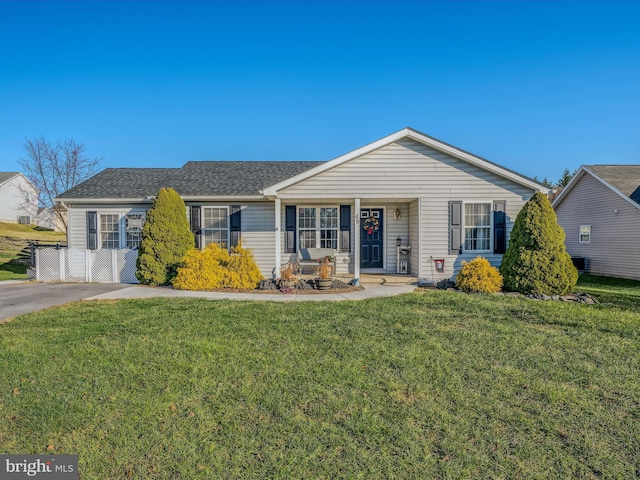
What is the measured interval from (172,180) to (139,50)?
6427 millimetres

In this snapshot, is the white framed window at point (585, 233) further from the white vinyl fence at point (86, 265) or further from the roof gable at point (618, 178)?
the white vinyl fence at point (86, 265)

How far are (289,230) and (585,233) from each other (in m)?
14.0

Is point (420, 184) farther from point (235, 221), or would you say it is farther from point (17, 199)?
point (17, 199)

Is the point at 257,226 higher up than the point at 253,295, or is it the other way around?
the point at 257,226

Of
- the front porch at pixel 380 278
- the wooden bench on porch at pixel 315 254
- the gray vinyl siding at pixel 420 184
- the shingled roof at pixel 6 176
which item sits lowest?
the front porch at pixel 380 278

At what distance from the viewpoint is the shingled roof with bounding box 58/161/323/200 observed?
487 inches

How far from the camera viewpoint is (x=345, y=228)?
41.4 ft

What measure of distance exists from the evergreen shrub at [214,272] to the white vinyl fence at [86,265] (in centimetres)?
229

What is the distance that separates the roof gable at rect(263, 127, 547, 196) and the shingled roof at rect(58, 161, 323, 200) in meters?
1.73

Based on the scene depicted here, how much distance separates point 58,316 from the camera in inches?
257

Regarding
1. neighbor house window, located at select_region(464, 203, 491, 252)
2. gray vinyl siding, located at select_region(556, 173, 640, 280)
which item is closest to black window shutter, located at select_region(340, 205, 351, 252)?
neighbor house window, located at select_region(464, 203, 491, 252)

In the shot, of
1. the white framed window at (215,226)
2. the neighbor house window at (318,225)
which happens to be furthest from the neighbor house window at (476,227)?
the white framed window at (215,226)

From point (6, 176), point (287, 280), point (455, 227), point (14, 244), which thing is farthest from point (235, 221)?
point (6, 176)

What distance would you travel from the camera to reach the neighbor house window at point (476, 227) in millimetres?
11164
